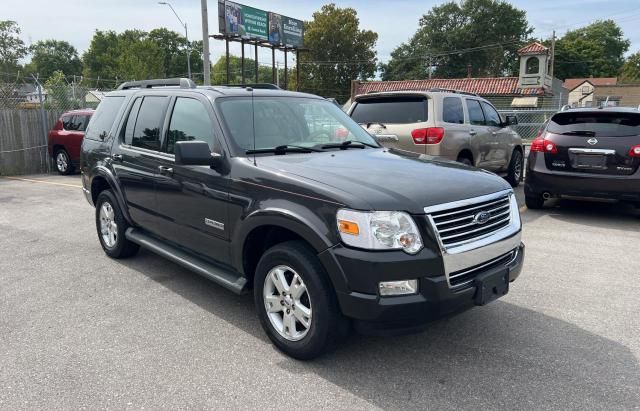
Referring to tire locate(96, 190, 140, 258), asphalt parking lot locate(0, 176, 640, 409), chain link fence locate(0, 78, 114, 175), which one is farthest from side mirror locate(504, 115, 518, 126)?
chain link fence locate(0, 78, 114, 175)

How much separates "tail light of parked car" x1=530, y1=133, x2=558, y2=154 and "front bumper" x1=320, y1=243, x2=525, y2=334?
17.5 ft

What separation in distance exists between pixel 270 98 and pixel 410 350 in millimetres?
2440

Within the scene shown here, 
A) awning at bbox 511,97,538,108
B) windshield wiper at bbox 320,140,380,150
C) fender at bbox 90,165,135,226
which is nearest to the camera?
windshield wiper at bbox 320,140,380,150

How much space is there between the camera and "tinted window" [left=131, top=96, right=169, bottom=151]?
4.72 meters

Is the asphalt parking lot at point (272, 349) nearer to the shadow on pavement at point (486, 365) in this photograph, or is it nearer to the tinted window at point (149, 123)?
the shadow on pavement at point (486, 365)

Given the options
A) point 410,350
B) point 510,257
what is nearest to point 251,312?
point 410,350

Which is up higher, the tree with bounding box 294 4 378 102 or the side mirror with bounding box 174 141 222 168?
the tree with bounding box 294 4 378 102

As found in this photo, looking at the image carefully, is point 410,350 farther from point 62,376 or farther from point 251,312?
point 62,376

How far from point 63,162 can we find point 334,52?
54.7 meters

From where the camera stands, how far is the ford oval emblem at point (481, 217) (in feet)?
10.6

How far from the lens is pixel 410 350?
3.51 meters

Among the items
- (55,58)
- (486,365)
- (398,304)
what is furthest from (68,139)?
(55,58)

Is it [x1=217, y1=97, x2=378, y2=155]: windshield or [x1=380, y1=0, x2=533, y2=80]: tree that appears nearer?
[x1=217, y1=97, x2=378, y2=155]: windshield

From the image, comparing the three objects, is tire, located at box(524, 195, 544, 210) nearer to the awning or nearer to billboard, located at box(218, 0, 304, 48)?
billboard, located at box(218, 0, 304, 48)
